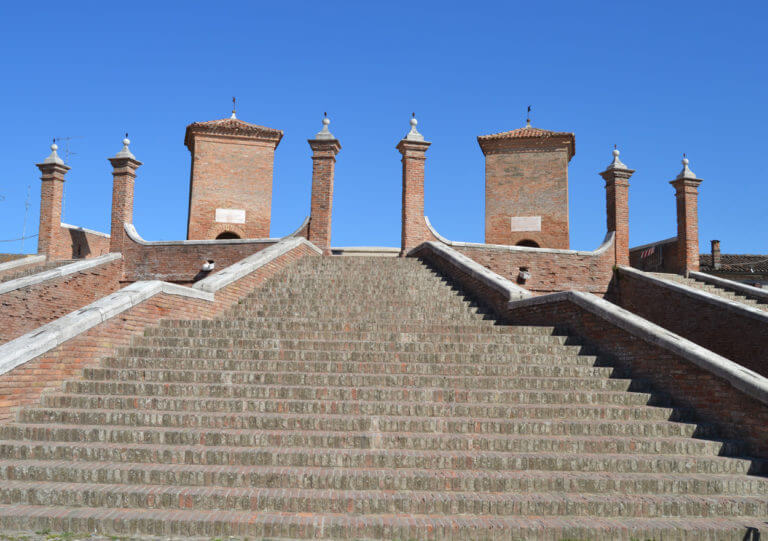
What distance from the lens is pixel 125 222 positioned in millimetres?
15648

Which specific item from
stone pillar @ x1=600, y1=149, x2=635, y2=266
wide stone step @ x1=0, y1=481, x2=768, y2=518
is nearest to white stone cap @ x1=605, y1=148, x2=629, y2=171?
stone pillar @ x1=600, y1=149, x2=635, y2=266

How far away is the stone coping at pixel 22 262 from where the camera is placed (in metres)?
15.1

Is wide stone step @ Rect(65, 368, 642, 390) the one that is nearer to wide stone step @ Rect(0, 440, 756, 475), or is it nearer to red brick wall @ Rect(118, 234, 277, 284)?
wide stone step @ Rect(0, 440, 756, 475)

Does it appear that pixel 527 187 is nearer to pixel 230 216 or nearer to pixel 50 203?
pixel 230 216

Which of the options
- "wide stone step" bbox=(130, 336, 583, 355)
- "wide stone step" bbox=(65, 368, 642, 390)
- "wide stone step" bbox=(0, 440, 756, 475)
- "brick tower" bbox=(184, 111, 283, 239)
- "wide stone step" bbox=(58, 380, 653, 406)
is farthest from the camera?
"brick tower" bbox=(184, 111, 283, 239)

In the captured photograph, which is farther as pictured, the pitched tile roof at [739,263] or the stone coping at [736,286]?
the pitched tile roof at [739,263]

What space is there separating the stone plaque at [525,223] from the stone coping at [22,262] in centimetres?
1529

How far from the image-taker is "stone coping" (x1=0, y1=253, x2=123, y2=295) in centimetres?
1120

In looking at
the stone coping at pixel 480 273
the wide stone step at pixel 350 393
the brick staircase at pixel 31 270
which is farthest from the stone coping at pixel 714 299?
the brick staircase at pixel 31 270

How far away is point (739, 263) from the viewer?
27.5 metres

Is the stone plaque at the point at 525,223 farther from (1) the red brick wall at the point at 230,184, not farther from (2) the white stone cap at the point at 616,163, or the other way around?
(1) the red brick wall at the point at 230,184

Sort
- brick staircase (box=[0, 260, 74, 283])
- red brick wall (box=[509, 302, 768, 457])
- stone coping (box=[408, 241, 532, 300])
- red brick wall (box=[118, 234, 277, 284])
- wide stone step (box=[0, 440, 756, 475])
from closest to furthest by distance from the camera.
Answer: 1. wide stone step (box=[0, 440, 756, 475])
2. red brick wall (box=[509, 302, 768, 457])
3. stone coping (box=[408, 241, 532, 300])
4. red brick wall (box=[118, 234, 277, 284])
5. brick staircase (box=[0, 260, 74, 283])

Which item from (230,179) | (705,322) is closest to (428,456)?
(705,322)

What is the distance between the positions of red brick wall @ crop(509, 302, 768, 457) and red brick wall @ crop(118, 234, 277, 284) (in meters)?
9.24
